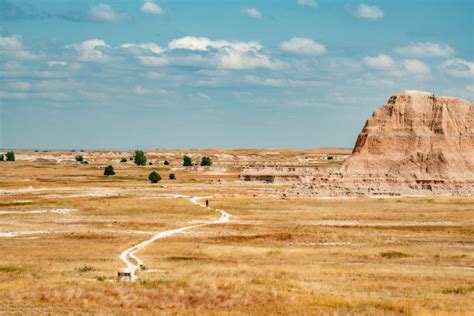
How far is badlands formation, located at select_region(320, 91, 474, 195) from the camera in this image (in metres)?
94.6

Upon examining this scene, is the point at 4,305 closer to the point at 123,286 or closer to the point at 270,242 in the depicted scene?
the point at 123,286

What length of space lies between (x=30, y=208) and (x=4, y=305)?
51.1 metres

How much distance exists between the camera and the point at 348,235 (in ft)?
177

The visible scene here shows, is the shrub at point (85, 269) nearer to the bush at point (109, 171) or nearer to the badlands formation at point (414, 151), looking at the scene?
the badlands formation at point (414, 151)

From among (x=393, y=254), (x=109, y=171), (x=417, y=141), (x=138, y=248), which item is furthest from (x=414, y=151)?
(x=109, y=171)

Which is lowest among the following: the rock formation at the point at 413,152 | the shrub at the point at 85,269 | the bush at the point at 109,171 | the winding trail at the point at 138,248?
the winding trail at the point at 138,248

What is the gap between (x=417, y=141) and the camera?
9575 cm

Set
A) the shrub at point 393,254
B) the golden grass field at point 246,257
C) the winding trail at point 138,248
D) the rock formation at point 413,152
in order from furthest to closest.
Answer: the rock formation at point 413,152 → the shrub at point 393,254 → the winding trail at point 138,248 → the golden grass field at point 246,257

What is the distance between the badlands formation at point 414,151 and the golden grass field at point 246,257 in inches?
310

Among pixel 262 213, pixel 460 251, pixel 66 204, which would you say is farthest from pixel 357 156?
pixel 460 251

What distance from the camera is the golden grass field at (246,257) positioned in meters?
27.8

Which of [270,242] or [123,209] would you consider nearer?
[270,242]

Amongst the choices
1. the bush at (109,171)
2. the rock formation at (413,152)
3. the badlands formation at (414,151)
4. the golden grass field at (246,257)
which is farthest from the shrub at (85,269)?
the bush at (109,171)

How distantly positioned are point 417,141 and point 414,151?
4.08ft
